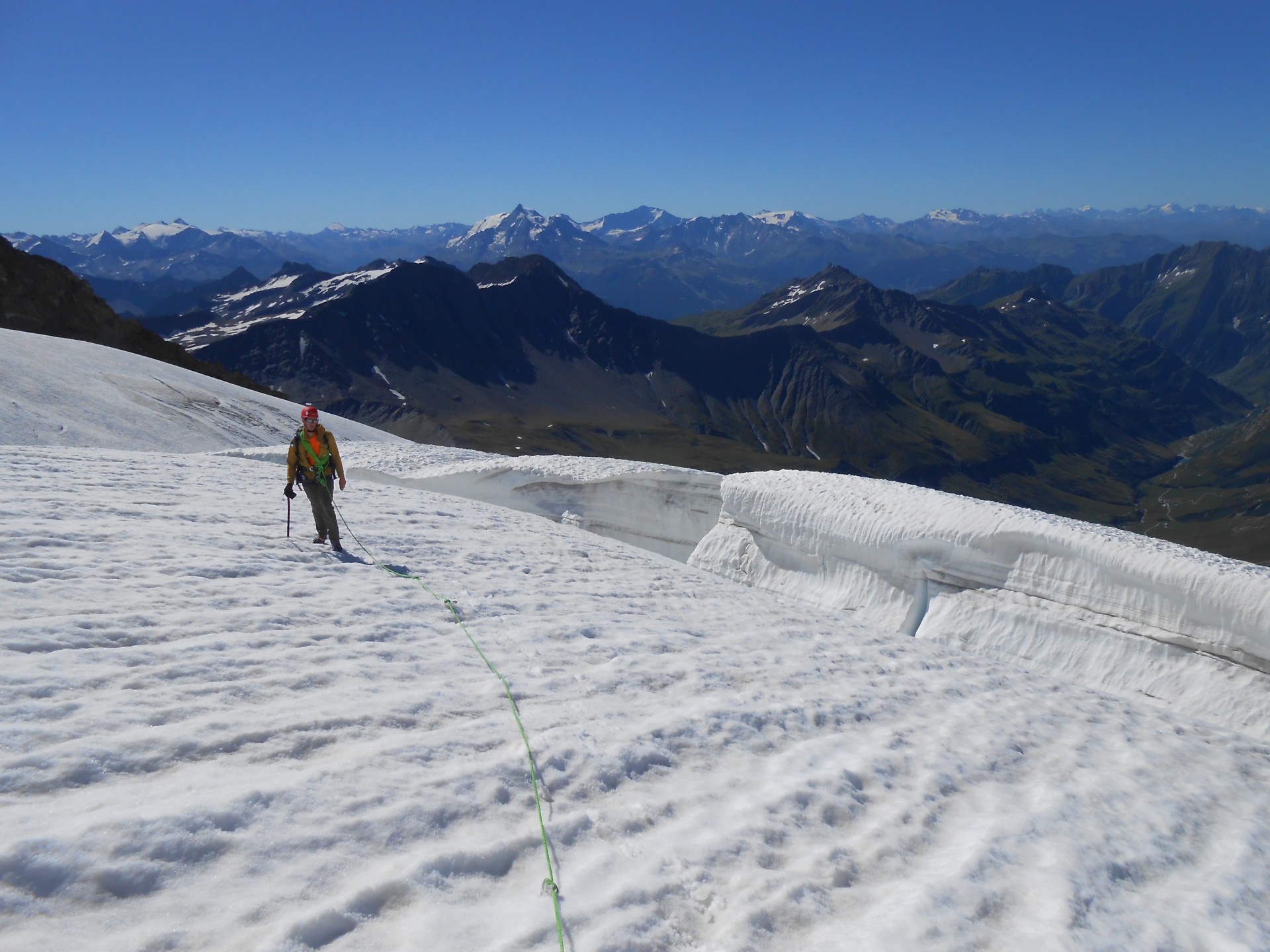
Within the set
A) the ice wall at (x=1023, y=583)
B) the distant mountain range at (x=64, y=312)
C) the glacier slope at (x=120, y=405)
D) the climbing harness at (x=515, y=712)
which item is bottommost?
the ice wall at (x=1023, y=583)

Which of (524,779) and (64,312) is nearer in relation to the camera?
(524,779)

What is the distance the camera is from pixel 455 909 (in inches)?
186

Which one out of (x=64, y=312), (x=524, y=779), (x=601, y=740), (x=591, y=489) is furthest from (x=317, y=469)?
(x=64, y=312)

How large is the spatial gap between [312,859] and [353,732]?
1.60m

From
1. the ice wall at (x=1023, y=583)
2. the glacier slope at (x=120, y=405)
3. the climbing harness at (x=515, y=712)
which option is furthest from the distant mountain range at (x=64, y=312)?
the climbing harness at (x=515, y=712)

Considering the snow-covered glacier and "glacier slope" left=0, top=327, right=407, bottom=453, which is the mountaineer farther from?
"glacier slope" left=0, top=327, right=407, bottom=453

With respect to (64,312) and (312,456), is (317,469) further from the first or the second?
(64,312)

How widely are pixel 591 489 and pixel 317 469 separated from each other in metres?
10.5

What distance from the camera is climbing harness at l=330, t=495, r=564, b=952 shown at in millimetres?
5023

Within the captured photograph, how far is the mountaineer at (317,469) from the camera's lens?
11664 mm

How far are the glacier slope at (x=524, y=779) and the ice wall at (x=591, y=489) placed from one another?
867 cm

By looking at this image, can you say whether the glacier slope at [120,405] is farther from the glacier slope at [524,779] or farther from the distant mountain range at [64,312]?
the distant mountain range at [64,312]

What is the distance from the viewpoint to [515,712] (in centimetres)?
729

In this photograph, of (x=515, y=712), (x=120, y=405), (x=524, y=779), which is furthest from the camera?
(x=120, y=405)
